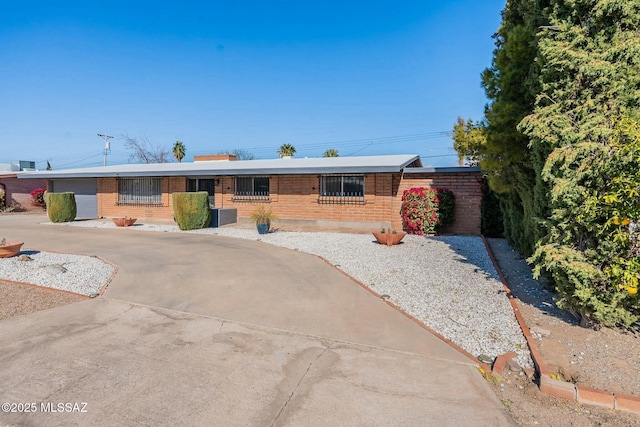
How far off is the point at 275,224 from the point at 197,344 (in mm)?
10997

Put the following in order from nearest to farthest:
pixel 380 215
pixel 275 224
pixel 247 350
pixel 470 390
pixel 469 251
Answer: pixel 470 390 < pixel 247 350 < pixel 469 251 < pixel 380 215 < pixel 275 224

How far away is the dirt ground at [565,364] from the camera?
2.63 meters

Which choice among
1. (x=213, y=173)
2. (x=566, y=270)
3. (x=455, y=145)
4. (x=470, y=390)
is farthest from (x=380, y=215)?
(x=470, y=390)

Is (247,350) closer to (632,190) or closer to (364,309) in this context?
(364,309)

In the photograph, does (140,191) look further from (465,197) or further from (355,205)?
(465,197)

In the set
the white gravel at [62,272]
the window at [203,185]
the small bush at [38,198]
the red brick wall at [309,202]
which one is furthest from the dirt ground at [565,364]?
the small bush at [38,198]

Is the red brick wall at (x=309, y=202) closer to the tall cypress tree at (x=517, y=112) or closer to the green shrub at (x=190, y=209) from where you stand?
the green shrub at (x=190, y=209)

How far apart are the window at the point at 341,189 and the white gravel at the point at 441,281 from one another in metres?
3.00

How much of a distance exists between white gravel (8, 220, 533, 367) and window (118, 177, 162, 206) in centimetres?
914

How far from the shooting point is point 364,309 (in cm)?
490

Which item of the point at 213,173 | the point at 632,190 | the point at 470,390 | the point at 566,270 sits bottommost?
the point at 470,390

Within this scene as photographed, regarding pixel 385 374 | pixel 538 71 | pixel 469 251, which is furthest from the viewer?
pixel 469 251

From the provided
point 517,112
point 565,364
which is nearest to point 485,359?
point 565,364

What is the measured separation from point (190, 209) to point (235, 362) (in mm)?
10581
